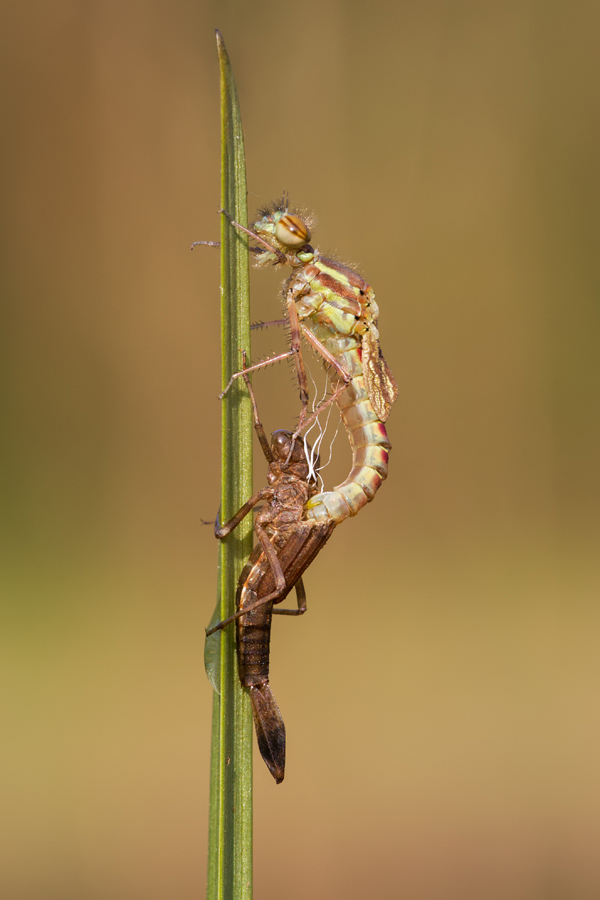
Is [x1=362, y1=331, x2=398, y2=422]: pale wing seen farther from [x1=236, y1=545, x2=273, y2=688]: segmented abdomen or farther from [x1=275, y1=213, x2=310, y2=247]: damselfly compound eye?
[x1=236, y1=545, x2=273, y2=688]: segmented abdomen

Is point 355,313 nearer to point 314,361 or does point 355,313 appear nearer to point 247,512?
point 314,361

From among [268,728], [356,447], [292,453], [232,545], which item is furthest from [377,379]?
[268,728]

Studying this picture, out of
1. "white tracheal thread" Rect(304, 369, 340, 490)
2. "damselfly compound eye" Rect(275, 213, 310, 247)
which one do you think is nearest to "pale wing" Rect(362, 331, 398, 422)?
"white tracheal thread" Rect(304, 369, 340, 490)

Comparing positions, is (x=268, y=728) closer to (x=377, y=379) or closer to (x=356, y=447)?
(x=356, y=447)

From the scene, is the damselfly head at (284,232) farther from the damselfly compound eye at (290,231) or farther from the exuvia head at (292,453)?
the exuvia head at (292,453)

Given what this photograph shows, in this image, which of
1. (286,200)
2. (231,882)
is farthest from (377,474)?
(231,882)

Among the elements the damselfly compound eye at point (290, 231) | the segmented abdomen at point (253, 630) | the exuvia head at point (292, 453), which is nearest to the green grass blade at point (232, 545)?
the segmented abdomen at point (253, 630)
